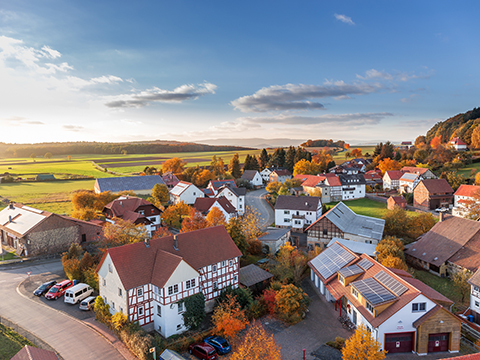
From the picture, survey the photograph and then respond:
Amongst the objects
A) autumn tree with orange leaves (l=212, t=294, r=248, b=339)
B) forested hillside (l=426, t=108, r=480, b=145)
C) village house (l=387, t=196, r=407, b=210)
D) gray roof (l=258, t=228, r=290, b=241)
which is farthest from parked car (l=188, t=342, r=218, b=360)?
forested hillside (l=426, t=108, r=480, b=145)

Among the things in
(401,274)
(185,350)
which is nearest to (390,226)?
(401,274)

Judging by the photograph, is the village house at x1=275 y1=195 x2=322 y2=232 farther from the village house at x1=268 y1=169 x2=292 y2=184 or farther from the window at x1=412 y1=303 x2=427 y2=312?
the village house at x1=268 y1=169 x2=292 y2=184

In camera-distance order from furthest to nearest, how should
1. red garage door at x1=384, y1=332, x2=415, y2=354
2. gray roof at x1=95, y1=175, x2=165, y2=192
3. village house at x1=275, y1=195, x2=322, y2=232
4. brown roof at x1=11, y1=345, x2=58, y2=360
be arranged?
gray roof at x1=95, y1=175, x2=165, y2=192, village house at x1=275, y1=195, x2=322, y2=232, red garage door at x1=384, y1=332, x2=415, y2=354, brown roof at x1=11, y1=345, x2=58, y2=360

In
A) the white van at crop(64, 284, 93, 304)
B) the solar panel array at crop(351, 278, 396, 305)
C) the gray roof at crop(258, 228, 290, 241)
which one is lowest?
the white van at crop(64, 284, 93, 304)

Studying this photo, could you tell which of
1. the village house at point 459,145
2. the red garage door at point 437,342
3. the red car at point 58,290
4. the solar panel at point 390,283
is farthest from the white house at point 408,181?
the red car at point 58,290

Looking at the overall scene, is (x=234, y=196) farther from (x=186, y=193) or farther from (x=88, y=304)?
(x=88, y=304)

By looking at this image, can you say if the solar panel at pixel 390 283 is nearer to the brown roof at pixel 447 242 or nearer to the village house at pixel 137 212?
the brown roof at pixel 447 242

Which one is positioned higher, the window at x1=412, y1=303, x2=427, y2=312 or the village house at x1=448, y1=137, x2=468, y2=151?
the village house at x1=448, y1=137, x2=468, y2=151
